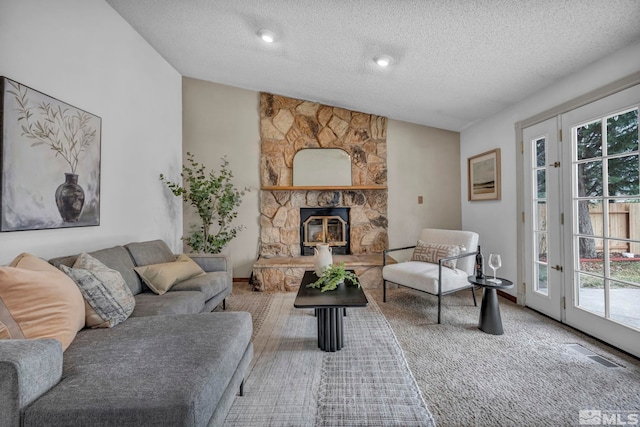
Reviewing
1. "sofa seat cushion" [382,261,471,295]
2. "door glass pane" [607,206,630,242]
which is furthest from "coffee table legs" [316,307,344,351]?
"door glass pane" [607,206,630,242]

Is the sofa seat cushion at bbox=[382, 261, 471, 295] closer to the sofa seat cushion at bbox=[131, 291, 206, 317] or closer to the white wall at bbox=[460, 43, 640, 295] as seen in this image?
the white wall at bbox=[460, 43, 640, 295]

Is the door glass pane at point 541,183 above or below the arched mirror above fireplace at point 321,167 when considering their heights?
below

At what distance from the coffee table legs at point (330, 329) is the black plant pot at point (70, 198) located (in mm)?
2080

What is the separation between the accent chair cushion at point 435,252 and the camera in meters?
3.07

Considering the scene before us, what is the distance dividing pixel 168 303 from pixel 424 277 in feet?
7.56

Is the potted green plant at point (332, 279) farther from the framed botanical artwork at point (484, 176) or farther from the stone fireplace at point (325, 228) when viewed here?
the framed botanical artwork at point (484, 176)

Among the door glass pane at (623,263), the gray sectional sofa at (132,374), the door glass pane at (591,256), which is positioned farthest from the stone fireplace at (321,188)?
the gray sectional sofa at (132,374)

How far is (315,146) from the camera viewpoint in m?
4.30

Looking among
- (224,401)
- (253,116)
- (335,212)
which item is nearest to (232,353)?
(224,401)

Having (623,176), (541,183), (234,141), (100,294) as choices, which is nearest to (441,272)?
(541,183)

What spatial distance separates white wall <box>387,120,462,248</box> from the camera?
438 cm

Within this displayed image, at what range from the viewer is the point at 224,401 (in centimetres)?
120

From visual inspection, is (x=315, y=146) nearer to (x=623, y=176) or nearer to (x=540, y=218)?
(x=540, y=218)

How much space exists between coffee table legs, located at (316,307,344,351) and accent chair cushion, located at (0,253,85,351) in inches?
58.4
